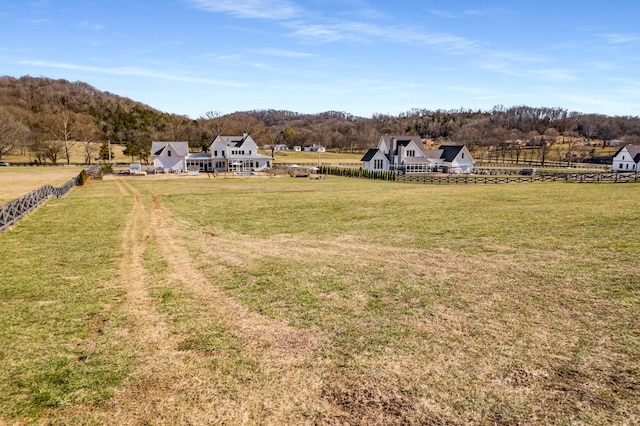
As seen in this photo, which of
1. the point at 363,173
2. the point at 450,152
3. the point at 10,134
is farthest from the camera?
the point at 10,134

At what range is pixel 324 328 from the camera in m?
8.12

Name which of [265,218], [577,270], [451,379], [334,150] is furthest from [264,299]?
[334,150]

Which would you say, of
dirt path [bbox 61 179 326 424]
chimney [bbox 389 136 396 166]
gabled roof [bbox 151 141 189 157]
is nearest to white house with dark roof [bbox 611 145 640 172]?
chimney [bbox 389 136 396 166]

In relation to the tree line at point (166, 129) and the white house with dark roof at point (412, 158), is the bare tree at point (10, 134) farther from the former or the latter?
the white house with dark roof at point (412, 158)

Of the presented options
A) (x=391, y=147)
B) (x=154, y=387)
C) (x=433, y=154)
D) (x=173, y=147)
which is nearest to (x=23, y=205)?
(x=154, y=387)

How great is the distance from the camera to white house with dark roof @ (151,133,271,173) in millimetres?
68831

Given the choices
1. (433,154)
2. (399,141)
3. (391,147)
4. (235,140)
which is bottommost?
(433,154)

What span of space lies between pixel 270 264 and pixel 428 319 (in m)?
5.98

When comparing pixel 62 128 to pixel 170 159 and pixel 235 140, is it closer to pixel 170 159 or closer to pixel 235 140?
pixel 170 159

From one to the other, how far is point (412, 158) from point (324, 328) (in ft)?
217

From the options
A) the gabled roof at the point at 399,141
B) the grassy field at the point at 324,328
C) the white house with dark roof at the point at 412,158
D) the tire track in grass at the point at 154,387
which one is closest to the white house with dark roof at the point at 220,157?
the white house with dark roof at the point at 412,158

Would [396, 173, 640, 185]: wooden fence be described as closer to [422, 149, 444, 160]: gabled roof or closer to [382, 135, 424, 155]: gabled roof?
[382, 135, 424, 155]: gabled roof

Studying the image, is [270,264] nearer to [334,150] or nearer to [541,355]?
[541,355]

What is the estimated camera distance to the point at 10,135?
81.8m
